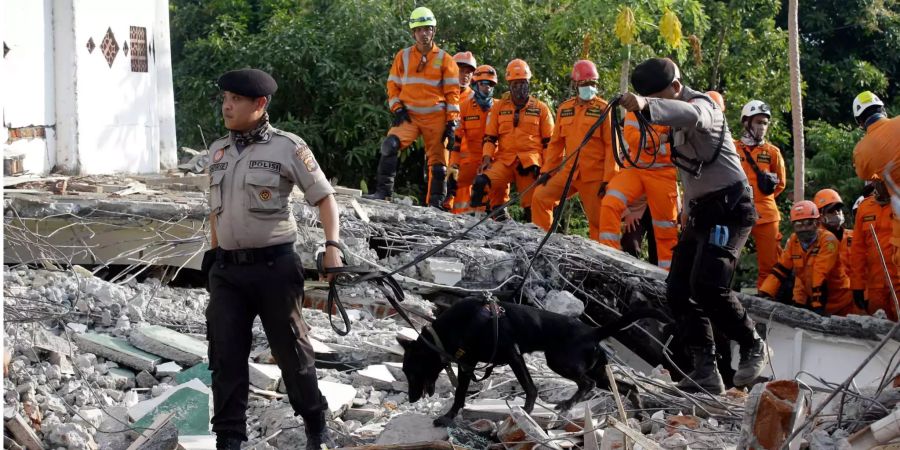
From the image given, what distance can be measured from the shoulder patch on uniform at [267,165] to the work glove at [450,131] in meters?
6.79

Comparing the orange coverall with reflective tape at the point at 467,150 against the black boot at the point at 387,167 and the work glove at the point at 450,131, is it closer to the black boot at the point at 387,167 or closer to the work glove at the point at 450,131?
the work glove at the point at 450,131

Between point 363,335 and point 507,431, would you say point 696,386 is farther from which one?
point 363,335

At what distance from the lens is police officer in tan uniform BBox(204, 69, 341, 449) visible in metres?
4.66

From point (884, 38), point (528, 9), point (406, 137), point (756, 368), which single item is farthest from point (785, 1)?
point (756, 368)

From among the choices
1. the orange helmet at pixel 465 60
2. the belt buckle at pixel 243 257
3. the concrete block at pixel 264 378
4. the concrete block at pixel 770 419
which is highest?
the orange helmet at pixel 465 60

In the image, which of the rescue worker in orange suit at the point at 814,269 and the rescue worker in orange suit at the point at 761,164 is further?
the rescue worker in orange suit at the point at 761,164

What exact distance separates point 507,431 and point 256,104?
73.4 inches

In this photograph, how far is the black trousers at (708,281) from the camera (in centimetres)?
566

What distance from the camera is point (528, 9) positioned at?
Result: 1620 centimetres

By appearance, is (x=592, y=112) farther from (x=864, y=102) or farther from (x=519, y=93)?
(x=864, y=102)

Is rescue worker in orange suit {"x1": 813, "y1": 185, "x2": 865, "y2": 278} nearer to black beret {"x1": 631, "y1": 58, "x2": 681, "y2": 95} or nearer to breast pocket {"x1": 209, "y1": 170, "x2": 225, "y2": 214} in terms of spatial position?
black beret {"x1": 631, "y1": 58, "x2": 681, "y2": 95}

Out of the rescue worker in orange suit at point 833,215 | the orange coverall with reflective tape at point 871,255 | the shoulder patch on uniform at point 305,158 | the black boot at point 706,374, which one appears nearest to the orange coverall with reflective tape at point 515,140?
the rescue worker in orange suit at point 833,215

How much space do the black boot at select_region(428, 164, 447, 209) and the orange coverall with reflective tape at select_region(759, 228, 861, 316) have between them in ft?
12.3

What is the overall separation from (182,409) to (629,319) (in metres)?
2.29
